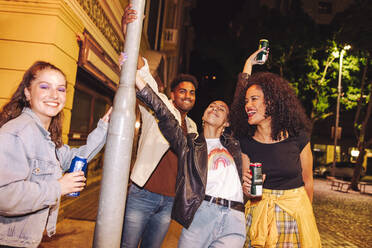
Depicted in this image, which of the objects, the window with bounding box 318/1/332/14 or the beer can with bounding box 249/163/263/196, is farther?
the window with bounding box 318/1/332/14

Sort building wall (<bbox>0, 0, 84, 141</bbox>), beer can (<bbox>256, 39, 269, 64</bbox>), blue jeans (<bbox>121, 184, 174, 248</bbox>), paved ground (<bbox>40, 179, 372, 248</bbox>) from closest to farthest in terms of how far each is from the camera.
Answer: blue jeans (<bbox>121, 184, 174, 248</bbox>) → beer can (<bbox>256, 39, 269, 64</bbox>) → building wall (<bbox>0, 0, 84, 141</bbox>) → paved ground (<bbox>40, 179, 372, 248</bbox>)

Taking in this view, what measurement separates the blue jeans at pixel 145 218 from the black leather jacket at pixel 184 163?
41 cm

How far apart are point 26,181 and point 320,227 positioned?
6.92 meters

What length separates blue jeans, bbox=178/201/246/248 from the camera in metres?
2.11

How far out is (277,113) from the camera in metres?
2.54

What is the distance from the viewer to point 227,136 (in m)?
2.61

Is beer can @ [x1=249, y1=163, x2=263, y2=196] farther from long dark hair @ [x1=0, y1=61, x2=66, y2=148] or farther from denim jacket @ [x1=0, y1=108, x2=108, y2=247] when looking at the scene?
long dark hair @ [x1=0, y1=61, x2=66, y2=148]

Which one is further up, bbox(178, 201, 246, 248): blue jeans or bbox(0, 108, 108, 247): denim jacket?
bbox(0, 108, 108, 247): denim jacket

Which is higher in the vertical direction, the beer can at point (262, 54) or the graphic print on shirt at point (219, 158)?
the beer can at point (262, 54)

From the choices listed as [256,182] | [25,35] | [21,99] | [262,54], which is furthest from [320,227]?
[25,35]

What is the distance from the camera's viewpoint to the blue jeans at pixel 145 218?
2.48 metres

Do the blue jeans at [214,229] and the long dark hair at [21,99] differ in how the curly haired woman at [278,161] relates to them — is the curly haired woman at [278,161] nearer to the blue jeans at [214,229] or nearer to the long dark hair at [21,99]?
the blue jeans at [214,229]

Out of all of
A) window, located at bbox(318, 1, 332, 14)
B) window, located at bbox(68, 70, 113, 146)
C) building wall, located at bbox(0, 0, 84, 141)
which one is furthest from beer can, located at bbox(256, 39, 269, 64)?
window, located at bbox(318, 1, 332, 14)

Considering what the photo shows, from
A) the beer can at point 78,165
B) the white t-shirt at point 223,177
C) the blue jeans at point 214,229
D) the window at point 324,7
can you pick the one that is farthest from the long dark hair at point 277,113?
the window at point 324,7
